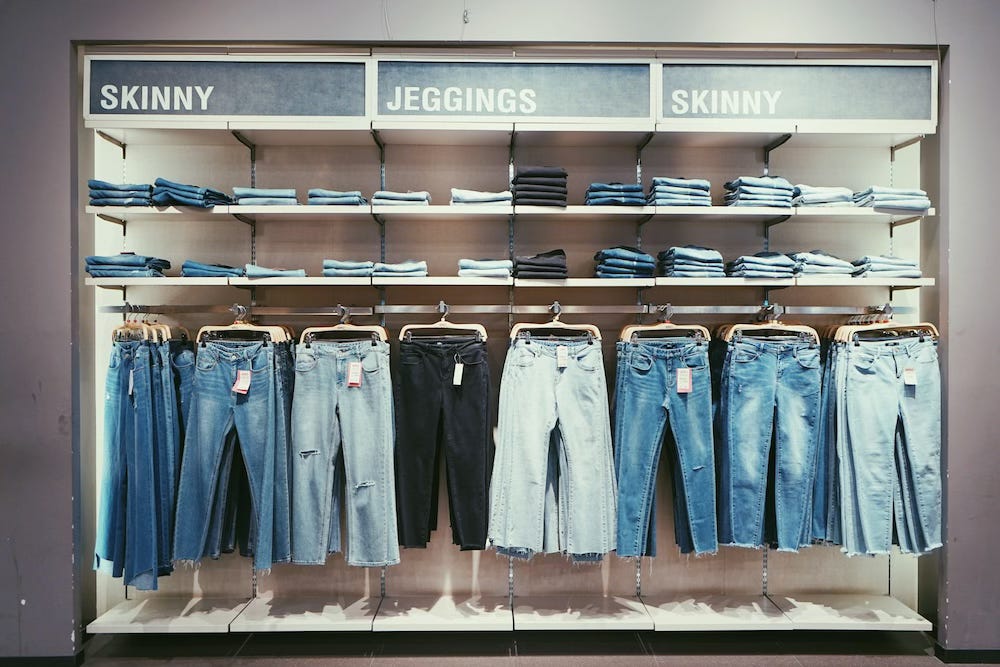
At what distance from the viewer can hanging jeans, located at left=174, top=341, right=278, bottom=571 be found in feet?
9.71

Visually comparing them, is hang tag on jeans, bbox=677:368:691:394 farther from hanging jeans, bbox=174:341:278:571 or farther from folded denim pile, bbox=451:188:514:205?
hanging jeans, bbox=174:341:278:571

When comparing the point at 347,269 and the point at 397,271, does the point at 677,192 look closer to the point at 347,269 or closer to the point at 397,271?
the point at 397,271

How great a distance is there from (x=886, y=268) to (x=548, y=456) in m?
2.00

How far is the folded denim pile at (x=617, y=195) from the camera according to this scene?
3.11 meters

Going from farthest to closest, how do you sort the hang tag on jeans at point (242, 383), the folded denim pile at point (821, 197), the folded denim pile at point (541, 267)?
A: the folded denim pile at point (821, 197) → the folded denim pile at point (541, 267) → the hang tag on jeans at point (242, 383)

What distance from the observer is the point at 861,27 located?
321 cm

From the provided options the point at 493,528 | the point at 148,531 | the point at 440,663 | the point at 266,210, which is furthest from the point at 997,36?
the point at 148,531

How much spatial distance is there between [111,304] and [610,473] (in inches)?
115

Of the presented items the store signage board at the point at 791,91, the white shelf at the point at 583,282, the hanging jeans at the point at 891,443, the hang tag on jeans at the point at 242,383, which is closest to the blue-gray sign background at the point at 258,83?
the white shelf at the point at 583,282

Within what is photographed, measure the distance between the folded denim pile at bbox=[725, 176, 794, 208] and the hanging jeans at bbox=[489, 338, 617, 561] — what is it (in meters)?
1.10

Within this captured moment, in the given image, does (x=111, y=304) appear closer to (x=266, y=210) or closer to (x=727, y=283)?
(x=266, y=210)

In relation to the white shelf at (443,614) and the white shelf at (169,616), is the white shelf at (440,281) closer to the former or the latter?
the white shelf at (443,614)

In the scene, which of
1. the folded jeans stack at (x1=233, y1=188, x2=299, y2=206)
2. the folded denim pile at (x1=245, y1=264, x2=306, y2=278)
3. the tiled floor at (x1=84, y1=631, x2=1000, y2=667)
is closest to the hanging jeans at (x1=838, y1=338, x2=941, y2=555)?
the tiled floor at (x1=84, y1=631, x2=1000, y2=667)

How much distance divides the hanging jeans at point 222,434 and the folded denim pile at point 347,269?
474mm
